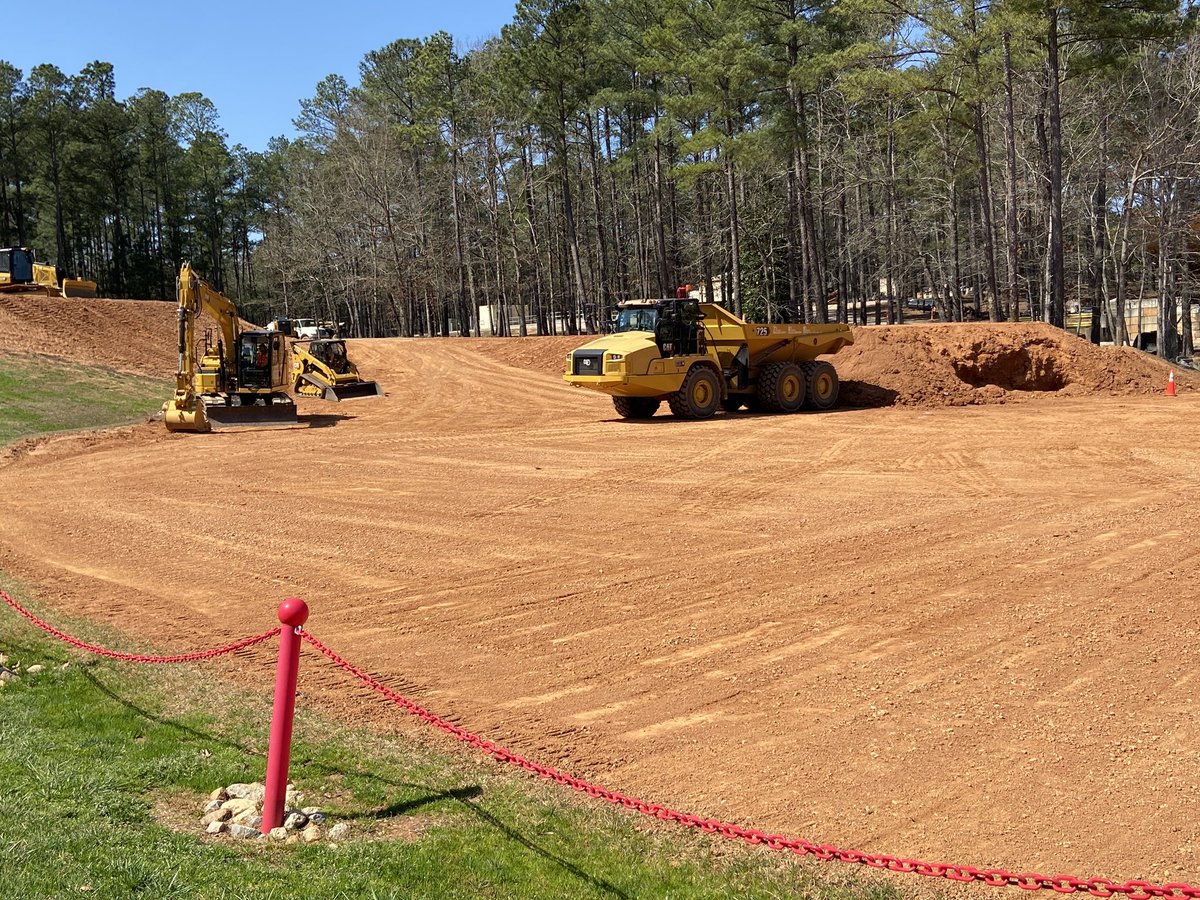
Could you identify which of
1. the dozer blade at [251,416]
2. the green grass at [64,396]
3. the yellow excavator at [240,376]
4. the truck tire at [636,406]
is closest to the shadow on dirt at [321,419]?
the dozer blade at [251,416]

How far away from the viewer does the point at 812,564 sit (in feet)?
32.8

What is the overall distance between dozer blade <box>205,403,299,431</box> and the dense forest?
15113mm

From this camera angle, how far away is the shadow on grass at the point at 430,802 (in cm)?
457

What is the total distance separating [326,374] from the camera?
3219 cm

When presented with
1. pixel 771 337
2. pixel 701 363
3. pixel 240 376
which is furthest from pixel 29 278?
pixel 771 337

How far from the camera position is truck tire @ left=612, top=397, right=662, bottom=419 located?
24453 millimetres

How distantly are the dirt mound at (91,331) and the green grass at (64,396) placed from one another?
200cm

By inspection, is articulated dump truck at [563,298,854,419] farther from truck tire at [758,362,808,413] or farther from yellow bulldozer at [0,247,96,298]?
yellow bulldozer at [0,247,96,298]

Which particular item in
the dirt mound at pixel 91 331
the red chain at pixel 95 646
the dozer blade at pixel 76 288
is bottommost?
the red chain at pixel 95 646

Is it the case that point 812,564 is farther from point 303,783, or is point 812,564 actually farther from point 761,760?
point 303,783

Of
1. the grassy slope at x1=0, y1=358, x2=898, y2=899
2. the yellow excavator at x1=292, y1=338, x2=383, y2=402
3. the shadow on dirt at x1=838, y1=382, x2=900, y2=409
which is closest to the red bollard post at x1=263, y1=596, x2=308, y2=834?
the grassy slope at x1=0, y1=358, x2=898, y2=899

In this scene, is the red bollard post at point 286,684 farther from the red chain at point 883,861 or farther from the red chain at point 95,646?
the red chain at point 95,646

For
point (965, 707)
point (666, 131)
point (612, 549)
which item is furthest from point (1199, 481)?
point (666, 131)

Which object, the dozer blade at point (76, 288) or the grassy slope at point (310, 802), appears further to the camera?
the dozer blade at point (76, 288)
